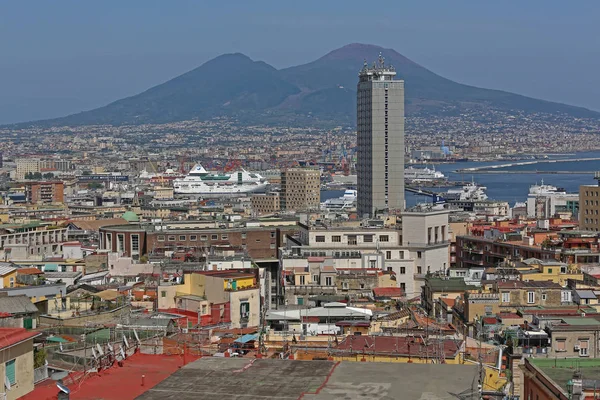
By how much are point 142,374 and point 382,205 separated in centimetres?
6687

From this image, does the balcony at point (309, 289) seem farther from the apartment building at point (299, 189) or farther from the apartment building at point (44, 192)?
the apartment building at point (44, 192)

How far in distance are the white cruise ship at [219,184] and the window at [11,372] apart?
141770 mm

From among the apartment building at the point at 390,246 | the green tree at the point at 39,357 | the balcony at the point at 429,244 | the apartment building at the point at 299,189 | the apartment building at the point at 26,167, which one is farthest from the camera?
the apartment building at the point at 26,167

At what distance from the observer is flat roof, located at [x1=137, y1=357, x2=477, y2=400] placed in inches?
403

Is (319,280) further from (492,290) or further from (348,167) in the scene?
(348,167)

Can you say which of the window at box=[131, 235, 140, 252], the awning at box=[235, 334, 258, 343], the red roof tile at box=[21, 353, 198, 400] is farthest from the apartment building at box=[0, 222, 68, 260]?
the red roof tile at box=[21, 353, 198, 400]

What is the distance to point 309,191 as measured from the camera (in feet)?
350

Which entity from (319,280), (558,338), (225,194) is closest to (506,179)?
(225,194)

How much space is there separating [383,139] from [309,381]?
67.0 m

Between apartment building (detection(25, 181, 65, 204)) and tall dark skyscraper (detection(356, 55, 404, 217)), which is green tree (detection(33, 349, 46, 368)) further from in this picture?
apartment building (detection(25, 181, 65, 204))

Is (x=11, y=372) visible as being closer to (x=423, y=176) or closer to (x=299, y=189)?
(x=299, y=189)

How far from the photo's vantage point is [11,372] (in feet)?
34.9

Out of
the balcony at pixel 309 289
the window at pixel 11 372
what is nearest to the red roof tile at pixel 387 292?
the balcony at pixel 309 289

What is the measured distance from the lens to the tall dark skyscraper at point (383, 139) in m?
76.9
